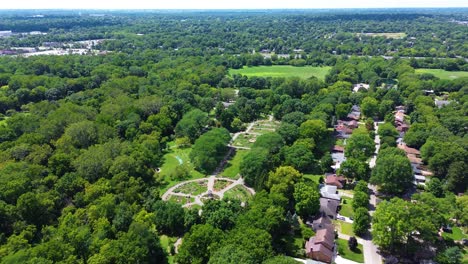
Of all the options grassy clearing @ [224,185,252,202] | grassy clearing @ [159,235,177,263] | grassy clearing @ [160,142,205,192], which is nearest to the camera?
grassy clearing @ [159,235,177,263]

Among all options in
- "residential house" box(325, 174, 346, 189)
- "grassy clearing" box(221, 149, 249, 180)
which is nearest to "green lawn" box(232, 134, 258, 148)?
"grassy clearing" box(221, 149, 249, 180)

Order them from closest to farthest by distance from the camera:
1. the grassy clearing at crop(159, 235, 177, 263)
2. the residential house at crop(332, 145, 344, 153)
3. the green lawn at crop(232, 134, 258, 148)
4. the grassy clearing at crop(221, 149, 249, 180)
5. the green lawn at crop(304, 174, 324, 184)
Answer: the grassy clearing at crop(159, 235, 177, 263)
the green lawn at crop(304, 174, 324, 184)
the grassy clearing at crop(221, 149, 249, 180)
the residential house at crop(332, 145, 344, 153)
the green lawn at crop(232, 134, 258, 148)

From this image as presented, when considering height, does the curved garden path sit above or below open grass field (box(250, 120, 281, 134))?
below

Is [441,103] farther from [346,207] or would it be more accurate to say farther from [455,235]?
[346,207]

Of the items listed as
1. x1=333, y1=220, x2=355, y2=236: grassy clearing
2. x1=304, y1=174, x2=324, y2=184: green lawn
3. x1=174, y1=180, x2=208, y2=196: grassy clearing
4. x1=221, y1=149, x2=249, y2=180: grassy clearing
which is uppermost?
x1=304, y1=174, x2=324, y2=184: green lawn

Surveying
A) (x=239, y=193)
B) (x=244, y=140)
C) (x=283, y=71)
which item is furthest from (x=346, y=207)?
(x=283, y=71)

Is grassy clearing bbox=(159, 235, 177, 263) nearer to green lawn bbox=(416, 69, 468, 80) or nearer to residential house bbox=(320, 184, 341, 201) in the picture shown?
residential house bbox=(320, 184, 341, 201)

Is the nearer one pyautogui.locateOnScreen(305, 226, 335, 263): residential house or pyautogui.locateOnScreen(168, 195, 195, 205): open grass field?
pyautogui.locateOnScreen(305, 226, 335, 263): residential house
